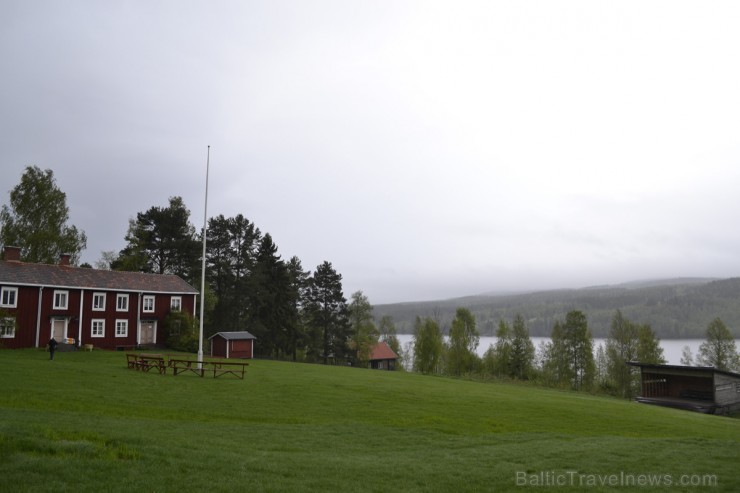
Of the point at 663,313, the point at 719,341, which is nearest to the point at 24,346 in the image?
the point at 719,341

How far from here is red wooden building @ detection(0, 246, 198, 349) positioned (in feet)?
131

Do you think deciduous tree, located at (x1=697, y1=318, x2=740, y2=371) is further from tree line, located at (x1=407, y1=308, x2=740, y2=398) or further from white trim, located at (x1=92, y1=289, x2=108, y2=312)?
white trim, located at (x1=92, y1=289, x2=108, y2=312)

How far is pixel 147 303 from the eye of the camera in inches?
1907

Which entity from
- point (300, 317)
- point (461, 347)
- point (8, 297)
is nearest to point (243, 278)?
point (300, 317)

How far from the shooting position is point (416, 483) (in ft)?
31.4

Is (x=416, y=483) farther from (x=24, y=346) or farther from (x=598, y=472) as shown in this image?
(x=24, y=346)

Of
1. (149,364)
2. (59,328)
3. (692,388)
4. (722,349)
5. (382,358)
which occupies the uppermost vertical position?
(59,328)

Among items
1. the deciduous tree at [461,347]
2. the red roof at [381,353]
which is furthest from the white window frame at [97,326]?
the deciduous tree at [461,347]

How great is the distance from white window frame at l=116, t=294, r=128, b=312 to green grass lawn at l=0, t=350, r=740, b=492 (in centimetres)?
2404

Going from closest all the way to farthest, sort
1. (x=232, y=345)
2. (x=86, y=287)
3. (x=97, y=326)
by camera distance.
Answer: (x=86, y=287) → (x=97, y=326) → (x=232, y=345)

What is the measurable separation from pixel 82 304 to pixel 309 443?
130 feet

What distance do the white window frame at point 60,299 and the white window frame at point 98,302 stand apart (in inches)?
94.6

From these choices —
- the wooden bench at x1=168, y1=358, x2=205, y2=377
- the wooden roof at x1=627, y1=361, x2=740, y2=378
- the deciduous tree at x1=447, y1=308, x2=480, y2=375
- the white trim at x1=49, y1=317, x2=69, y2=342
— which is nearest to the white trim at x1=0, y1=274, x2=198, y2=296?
the white trim at x1=49, y1=317, x2=69, y2=342

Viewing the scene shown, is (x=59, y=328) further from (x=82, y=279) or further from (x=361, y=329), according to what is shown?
(x=361, y=329)
